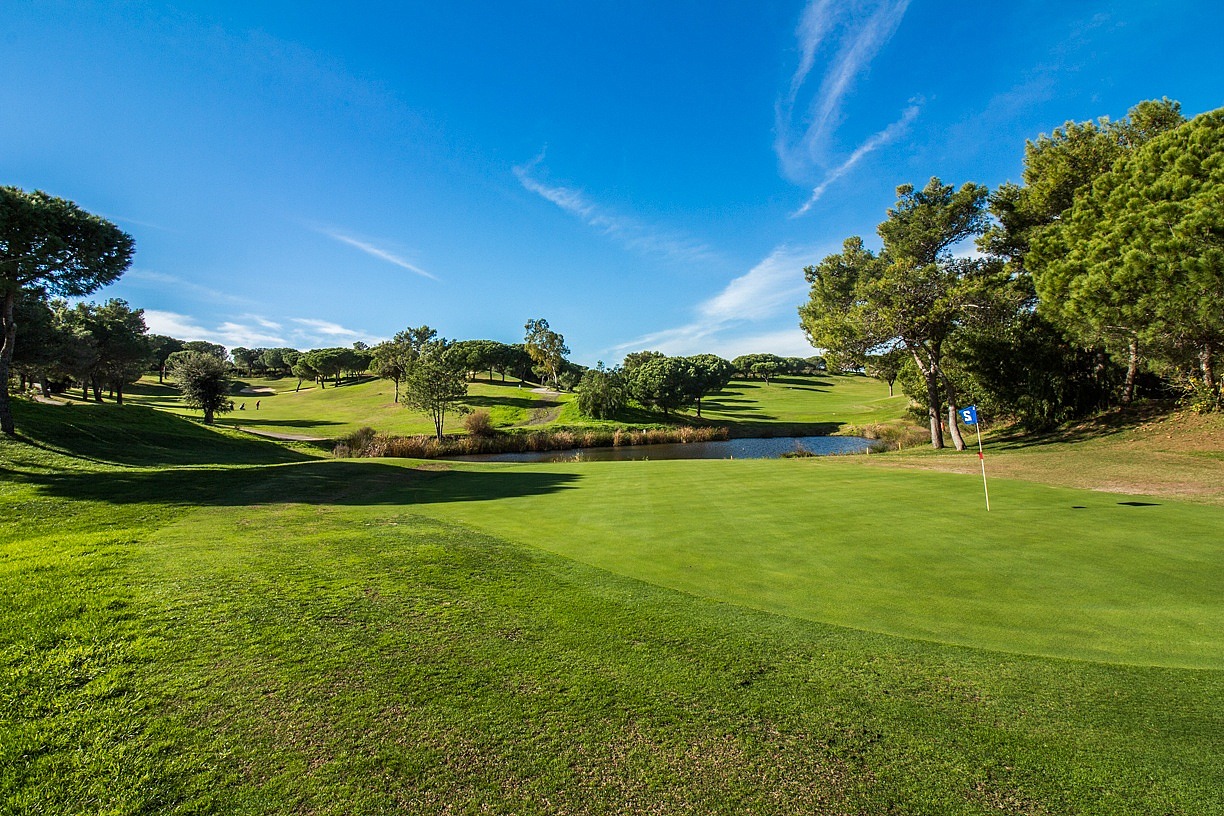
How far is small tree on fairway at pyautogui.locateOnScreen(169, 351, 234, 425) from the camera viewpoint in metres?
45.4

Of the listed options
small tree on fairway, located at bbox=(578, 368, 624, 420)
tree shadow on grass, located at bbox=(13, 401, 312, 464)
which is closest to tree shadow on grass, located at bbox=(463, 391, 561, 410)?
small tree on fairway, located at bbox=(578, 368, 624, 420)

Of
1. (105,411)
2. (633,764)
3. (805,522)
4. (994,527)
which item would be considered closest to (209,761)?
(633,764)

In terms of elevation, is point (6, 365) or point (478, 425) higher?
point (6, 365)

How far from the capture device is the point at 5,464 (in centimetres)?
1327

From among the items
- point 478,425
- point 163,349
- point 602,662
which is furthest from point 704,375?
point 163,349

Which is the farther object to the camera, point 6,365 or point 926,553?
point 6,365

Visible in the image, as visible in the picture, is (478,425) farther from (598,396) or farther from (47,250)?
(47,250)

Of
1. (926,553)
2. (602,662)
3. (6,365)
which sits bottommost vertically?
(926,553)

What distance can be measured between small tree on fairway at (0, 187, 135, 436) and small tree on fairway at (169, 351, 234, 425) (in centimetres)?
2973

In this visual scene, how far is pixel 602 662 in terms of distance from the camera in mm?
4809

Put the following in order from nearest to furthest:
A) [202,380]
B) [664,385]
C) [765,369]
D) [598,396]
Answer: [202,380], [598,396], [664,385], [765,369]

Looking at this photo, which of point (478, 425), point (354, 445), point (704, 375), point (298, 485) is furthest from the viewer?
point (704, 375)

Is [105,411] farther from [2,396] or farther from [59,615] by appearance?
[59,615]

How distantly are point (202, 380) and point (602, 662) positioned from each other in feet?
181
